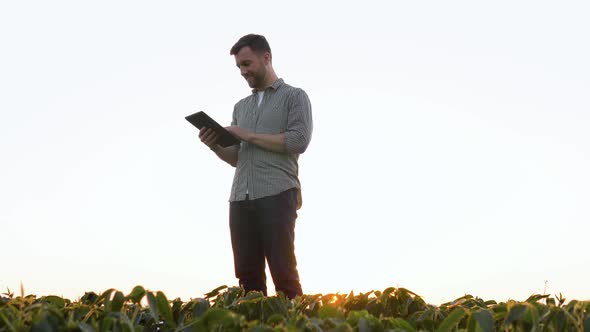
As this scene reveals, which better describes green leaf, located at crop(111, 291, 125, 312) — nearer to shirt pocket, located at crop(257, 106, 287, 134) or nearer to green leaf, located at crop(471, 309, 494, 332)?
green leaf, located at crop(471, 309, 494, 332)

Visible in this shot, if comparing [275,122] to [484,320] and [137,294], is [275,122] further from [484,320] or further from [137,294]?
[484,320]

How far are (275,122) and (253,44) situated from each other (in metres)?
0.58

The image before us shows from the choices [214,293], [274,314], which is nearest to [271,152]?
[214,293]

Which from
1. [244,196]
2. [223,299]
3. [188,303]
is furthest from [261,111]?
[188,303]

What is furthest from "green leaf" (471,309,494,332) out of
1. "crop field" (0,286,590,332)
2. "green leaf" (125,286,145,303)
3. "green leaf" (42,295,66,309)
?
"green leaf" (42,295,66,309)

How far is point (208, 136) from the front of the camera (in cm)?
506

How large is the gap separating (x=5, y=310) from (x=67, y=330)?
13.3 inches

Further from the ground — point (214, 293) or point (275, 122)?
point (275, 122)

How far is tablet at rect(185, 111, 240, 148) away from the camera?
16.2ft

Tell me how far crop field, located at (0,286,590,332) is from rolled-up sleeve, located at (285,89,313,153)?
6.44 ft

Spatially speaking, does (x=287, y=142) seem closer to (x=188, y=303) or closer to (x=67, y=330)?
(x=188, y=303)

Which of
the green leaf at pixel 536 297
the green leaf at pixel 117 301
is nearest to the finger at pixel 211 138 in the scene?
the green leaf at pixel 536 297

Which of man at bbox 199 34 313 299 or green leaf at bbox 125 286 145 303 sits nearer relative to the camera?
green leaf at bbox 125 286 145 303

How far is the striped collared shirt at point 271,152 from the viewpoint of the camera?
502 centimetres
